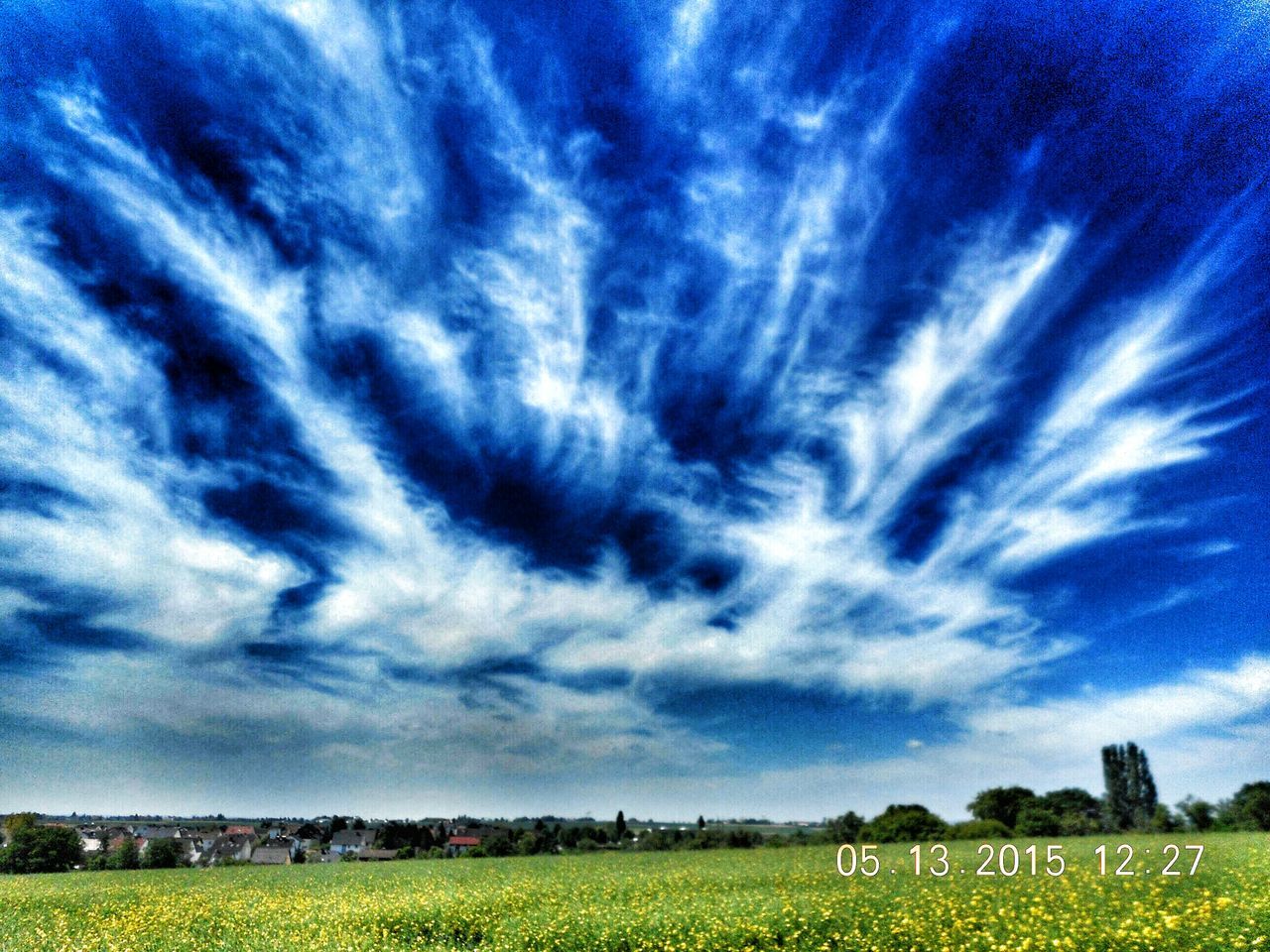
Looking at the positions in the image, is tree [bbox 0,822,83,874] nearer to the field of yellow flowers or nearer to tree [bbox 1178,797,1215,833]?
the field of yellow flowers

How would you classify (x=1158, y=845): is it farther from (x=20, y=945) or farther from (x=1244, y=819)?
(x=20, y=945)

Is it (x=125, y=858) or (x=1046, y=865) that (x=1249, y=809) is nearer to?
(x=1046, y=865)

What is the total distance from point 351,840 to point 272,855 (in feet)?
77.9

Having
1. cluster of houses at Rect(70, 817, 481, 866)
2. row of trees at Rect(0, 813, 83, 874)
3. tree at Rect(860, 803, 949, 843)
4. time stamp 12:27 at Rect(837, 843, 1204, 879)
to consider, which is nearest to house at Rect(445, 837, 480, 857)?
cluster of houses at Rect(70, 817, 481, 866)

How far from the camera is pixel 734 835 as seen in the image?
233 feet

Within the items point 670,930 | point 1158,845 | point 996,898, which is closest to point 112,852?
point 670,930

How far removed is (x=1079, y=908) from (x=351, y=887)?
30600 millimetres

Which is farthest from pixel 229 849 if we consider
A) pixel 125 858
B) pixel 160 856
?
pixel 125 858

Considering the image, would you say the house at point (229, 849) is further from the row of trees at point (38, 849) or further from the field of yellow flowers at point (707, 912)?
the field of yellow flowers at point (707, 912)

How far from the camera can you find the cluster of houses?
6375 cm

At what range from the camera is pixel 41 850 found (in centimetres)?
5034

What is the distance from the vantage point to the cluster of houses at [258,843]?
63750mm

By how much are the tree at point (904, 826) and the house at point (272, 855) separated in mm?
59221

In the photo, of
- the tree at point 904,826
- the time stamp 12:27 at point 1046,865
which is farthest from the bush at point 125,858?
the tree at point 904,826
